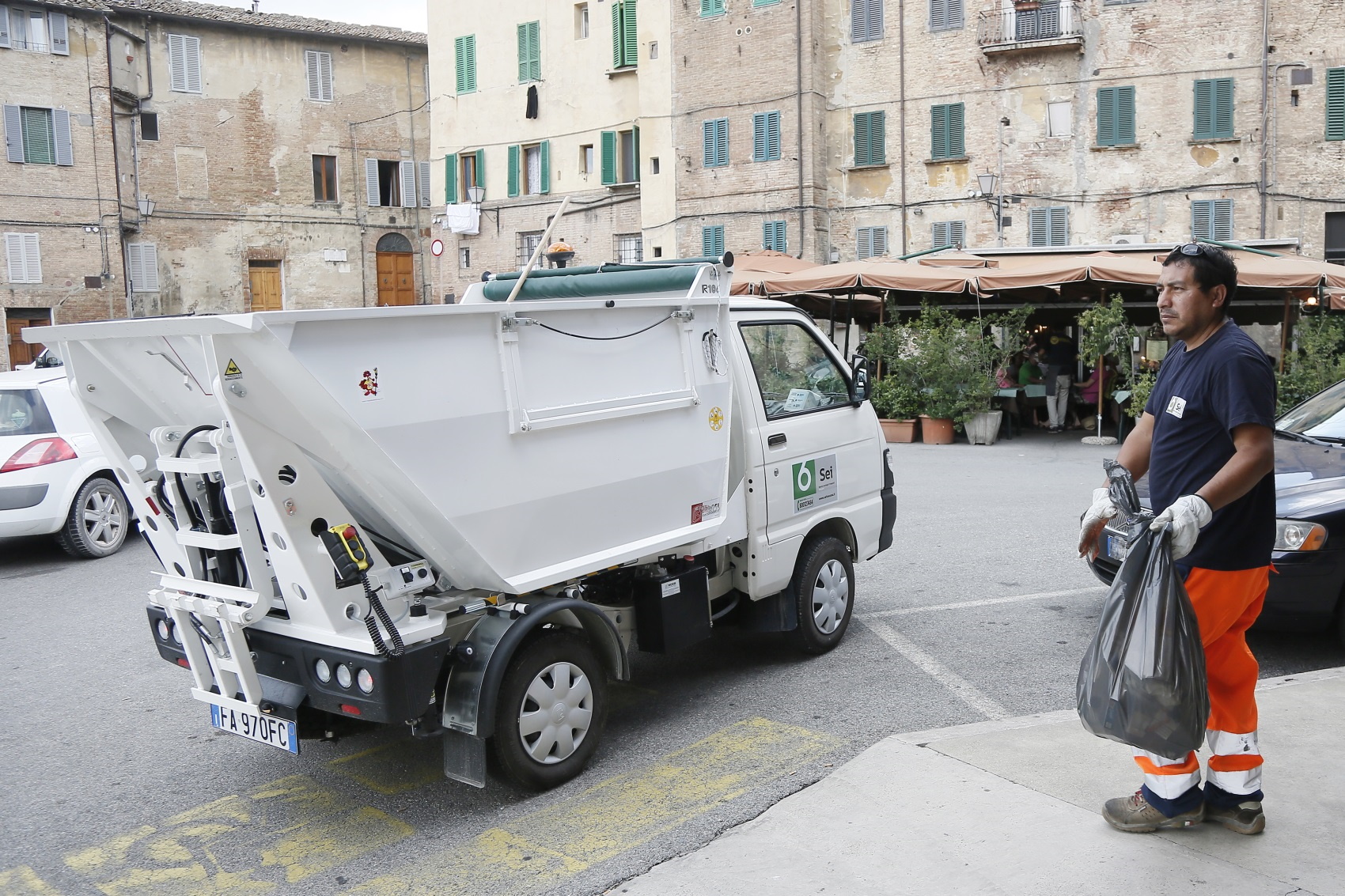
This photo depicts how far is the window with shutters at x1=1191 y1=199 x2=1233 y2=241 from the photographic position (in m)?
24.8

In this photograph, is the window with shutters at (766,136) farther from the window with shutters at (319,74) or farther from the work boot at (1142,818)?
the work boot at (1142,818)

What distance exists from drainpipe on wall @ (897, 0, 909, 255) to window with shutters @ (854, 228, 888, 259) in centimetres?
56

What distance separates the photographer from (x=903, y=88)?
1089 inches

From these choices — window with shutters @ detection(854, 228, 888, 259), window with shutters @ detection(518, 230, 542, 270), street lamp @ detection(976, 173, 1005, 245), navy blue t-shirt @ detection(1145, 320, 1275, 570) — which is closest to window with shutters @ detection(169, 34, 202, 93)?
window with shutters @ detection(518, 230, 542, 270)

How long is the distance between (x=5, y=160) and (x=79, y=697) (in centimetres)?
3533

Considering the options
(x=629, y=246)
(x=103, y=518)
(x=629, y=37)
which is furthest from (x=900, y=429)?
(x=629, y=37)

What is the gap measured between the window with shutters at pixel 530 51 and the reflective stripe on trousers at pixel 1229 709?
33.7 meters

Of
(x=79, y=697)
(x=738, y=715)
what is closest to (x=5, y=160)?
(x=79, y=697)

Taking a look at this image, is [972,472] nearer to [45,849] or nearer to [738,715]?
[738,715]

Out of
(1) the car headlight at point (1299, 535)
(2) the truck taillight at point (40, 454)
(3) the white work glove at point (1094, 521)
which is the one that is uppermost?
(3) the white work glove at point (1094, 521)

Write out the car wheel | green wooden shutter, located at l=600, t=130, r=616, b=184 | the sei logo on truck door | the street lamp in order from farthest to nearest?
green wooden shutter, located at l=600, t=130, r=616, b=184 < the street lamp < the car wheel < the sei logo on truck door

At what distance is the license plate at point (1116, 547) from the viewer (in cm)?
633

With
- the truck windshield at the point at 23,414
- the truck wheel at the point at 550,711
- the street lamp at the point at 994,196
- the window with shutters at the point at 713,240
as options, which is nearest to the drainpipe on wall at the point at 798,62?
the window with shutters at the point at 713,240

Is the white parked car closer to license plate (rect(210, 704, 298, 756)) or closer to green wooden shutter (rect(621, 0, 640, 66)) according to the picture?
license plate (rect(210, 704, 298, 756))
